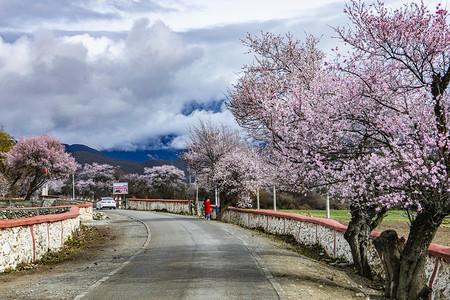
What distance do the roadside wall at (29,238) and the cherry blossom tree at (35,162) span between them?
108 ft

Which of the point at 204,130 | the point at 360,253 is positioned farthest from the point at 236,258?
the point at 204,130

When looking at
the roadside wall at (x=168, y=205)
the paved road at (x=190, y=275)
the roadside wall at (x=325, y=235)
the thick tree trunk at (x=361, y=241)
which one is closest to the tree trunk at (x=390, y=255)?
the roadside wall at (x=325, y=235)

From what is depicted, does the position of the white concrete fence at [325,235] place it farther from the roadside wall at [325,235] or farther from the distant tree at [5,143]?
the distant tree at [5,143]

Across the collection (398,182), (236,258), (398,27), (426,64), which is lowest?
(236,258)

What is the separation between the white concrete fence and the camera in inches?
361

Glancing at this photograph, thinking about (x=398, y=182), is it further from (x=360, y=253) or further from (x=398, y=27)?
(x=360, y=253)

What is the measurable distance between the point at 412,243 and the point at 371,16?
5.42 m

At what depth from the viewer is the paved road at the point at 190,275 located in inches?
346

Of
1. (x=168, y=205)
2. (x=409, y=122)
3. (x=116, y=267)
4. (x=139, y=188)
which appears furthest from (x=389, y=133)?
(x=139, y=188)

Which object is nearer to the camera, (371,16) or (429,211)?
(429,211)

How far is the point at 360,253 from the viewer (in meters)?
13.4

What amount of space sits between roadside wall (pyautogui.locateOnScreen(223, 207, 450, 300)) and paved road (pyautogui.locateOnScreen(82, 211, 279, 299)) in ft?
10.9

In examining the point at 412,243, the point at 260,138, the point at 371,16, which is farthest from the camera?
the point at 260,138

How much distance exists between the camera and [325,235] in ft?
57.1
